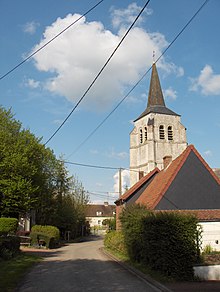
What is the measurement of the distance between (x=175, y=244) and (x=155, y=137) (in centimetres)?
4735

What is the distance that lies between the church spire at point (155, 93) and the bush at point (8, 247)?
48.2 metres

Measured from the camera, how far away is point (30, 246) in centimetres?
2794

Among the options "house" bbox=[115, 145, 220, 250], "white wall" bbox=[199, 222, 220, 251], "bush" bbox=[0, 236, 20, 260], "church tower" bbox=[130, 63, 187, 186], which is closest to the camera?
"bush" bbox=[0, 236, 20, 260]

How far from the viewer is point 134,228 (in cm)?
1639

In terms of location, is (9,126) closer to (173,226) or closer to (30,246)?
(30,246)

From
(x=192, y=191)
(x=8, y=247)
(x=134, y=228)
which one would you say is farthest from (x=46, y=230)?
(x=134, y=228)

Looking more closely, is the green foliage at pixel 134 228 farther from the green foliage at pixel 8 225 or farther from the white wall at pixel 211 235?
the green foliage at pixel 8 225

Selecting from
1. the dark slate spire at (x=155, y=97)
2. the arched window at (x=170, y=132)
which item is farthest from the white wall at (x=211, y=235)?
the dark slate spire at (x=155, y=97)

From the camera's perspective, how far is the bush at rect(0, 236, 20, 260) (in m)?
16.9

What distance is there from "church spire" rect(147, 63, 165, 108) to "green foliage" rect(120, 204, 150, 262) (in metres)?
47.7

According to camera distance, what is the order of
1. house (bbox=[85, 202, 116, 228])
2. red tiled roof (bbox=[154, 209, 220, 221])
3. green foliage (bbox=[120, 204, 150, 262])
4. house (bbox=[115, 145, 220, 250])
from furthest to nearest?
house (bbox=[85, 202, 116, 228])
house (bbox=[115, 145, 220, 250])
red tiled roof (bbox=[154, 209, 220, 221])
green foliage (bbox=[120, 204, 150, 262])

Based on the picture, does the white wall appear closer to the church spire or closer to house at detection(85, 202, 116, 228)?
the church spire

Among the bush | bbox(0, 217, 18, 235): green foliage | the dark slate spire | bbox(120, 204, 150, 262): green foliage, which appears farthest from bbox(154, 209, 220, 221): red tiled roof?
the dark slate spire

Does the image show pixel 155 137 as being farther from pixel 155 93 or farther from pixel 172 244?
pixel 172 244
